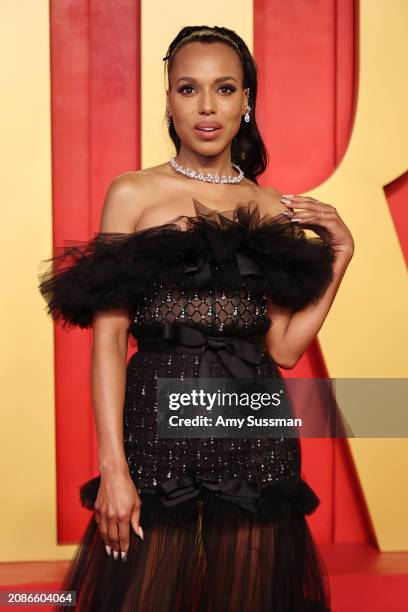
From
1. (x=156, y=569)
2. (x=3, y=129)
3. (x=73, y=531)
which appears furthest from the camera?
(x=73, y=531)

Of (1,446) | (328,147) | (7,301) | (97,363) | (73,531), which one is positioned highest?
(328,147)

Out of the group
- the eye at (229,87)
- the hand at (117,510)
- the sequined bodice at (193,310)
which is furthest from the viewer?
the eye at (229,87)

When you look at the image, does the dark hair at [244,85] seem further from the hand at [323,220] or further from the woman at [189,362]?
the hand at [323,220]

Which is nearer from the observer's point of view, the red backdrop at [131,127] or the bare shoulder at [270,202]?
the bare shoulder at [270,202]

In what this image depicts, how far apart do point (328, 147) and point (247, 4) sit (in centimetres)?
55

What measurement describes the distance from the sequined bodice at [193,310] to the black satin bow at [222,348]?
0.6 inches

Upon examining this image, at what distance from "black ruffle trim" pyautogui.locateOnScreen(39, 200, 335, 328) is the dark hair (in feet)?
0.79

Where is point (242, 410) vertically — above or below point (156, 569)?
above

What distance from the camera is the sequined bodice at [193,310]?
171 centimetres

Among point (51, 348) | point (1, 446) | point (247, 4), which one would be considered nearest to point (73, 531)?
point (1, 446)

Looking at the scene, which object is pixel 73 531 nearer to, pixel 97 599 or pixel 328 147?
pixel 97 599

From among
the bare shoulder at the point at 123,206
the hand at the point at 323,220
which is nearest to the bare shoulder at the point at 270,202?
the hand at the point at 323,220

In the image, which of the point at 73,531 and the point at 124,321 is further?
the point at 73,531

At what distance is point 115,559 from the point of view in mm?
1666
